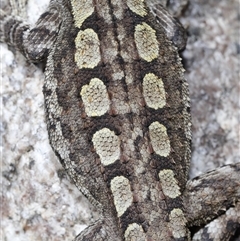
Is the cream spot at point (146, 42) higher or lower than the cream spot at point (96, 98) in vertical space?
higher

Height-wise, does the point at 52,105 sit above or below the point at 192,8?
above

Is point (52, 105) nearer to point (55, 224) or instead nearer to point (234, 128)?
point (55, 224)

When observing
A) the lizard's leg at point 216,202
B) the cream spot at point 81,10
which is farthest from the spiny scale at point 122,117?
the lizard's leg at point 216,202

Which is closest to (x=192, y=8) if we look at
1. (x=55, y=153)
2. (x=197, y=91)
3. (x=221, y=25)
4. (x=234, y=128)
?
(x=221, y=25)

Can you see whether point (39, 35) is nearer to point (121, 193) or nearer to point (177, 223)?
point (121, 193)

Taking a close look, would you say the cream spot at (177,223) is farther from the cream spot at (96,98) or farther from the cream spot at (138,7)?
the cream spot at (138,7)
